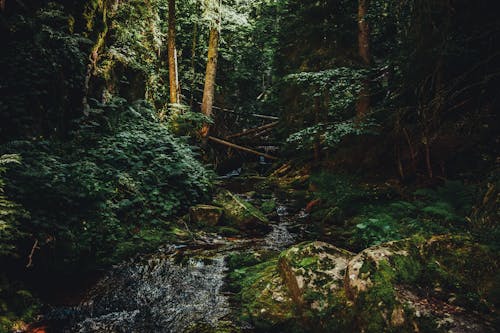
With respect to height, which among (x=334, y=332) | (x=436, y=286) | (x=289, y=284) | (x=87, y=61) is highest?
(x=87, y=61)

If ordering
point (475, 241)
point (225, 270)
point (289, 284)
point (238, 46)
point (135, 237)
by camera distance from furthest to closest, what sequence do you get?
point (238, 46) → point (135, 237) → point (225, 270) → point (289, 284) → point (475, 241)

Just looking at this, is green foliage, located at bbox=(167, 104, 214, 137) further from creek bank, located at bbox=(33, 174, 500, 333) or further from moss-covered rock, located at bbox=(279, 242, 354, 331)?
moss-covered rock, located at bbox=(279, 242, 354, 331)

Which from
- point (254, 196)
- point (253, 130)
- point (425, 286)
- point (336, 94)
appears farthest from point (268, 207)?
point (253, 130)

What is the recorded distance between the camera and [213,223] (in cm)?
719

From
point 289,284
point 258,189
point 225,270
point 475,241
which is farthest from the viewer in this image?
point 258,189

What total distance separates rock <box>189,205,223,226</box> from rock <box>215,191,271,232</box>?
242 millimetres

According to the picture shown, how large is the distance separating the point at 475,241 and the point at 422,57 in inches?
134

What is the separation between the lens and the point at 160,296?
4.29m

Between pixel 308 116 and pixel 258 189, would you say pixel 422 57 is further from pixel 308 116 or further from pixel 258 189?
pixel 258 189

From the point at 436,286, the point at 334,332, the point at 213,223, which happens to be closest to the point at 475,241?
the point at 436,286

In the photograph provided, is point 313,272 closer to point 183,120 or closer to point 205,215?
point 205,215

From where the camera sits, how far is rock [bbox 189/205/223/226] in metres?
7.19

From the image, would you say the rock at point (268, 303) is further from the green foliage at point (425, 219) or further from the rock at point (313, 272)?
the green foliage at point (425, 219)

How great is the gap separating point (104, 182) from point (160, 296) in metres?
2.95
